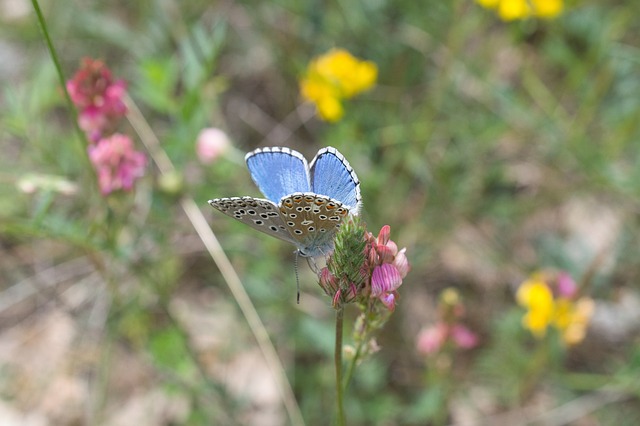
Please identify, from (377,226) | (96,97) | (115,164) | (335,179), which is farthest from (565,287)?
(96,97)

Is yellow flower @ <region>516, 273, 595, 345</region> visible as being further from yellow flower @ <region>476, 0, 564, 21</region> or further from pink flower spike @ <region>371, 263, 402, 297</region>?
pink flower spike @ <region>371, 263, 402, 297</region>

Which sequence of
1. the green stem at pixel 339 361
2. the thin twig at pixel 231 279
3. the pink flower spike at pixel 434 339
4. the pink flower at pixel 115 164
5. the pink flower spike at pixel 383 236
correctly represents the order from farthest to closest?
1. the pink flower spike at pixel 434 339
2. the thin twig at pixel 231 279
3. the pink flower at pixel 115 164
4. the pink flower spike at pixel 383 236
5. the green stem at pixel 339 361

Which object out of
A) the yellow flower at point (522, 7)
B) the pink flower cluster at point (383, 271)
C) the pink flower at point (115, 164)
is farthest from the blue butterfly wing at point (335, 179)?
the yellow flower at point (522, 7)

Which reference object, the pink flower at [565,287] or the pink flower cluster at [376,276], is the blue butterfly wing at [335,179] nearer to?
the pink flower cluster at [376,276]

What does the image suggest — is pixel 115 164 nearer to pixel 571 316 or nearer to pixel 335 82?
pixel 335 82

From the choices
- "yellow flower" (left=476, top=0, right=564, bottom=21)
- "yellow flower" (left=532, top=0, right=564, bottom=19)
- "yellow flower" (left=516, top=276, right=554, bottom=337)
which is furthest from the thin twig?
"yellow flower" (left=532, top=0, right=564, bottom=19)

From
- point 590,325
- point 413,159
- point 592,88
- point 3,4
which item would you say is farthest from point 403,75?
point 3,4
